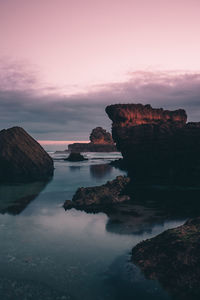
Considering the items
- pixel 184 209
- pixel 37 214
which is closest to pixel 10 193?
pixel 37 214

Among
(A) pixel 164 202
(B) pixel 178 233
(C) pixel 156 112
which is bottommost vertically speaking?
(A) pixel 164 202

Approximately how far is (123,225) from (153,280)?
4.84m

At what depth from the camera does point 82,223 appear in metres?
12.0

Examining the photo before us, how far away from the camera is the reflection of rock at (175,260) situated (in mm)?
6201

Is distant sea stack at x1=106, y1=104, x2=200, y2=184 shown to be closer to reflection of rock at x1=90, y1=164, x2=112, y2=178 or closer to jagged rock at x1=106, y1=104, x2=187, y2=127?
jagged rock at x1=106, y1=104, x2=187, y2=127

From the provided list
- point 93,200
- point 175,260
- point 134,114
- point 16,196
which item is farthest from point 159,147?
point 175,260

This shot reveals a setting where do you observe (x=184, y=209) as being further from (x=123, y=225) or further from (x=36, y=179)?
(x=36, y=179)

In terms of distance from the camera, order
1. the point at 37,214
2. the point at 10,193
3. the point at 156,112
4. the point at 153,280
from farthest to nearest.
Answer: the point at 156,112 → the point at 10,193 → the point at 37,214 → the point at 153,280

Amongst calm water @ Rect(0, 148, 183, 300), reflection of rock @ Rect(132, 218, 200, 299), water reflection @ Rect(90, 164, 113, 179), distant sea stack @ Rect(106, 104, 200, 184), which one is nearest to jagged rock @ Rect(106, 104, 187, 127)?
distant sea stack @ Rect(106, 104, 200, 184)

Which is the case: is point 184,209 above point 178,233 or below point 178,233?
below

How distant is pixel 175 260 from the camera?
6965 mm

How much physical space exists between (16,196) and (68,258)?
12.0m

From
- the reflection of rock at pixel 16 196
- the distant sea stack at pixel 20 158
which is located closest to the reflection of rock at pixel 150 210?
the reflection of rock at pixel 16 196

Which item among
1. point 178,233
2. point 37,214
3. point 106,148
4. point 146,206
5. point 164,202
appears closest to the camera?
point 178,233
